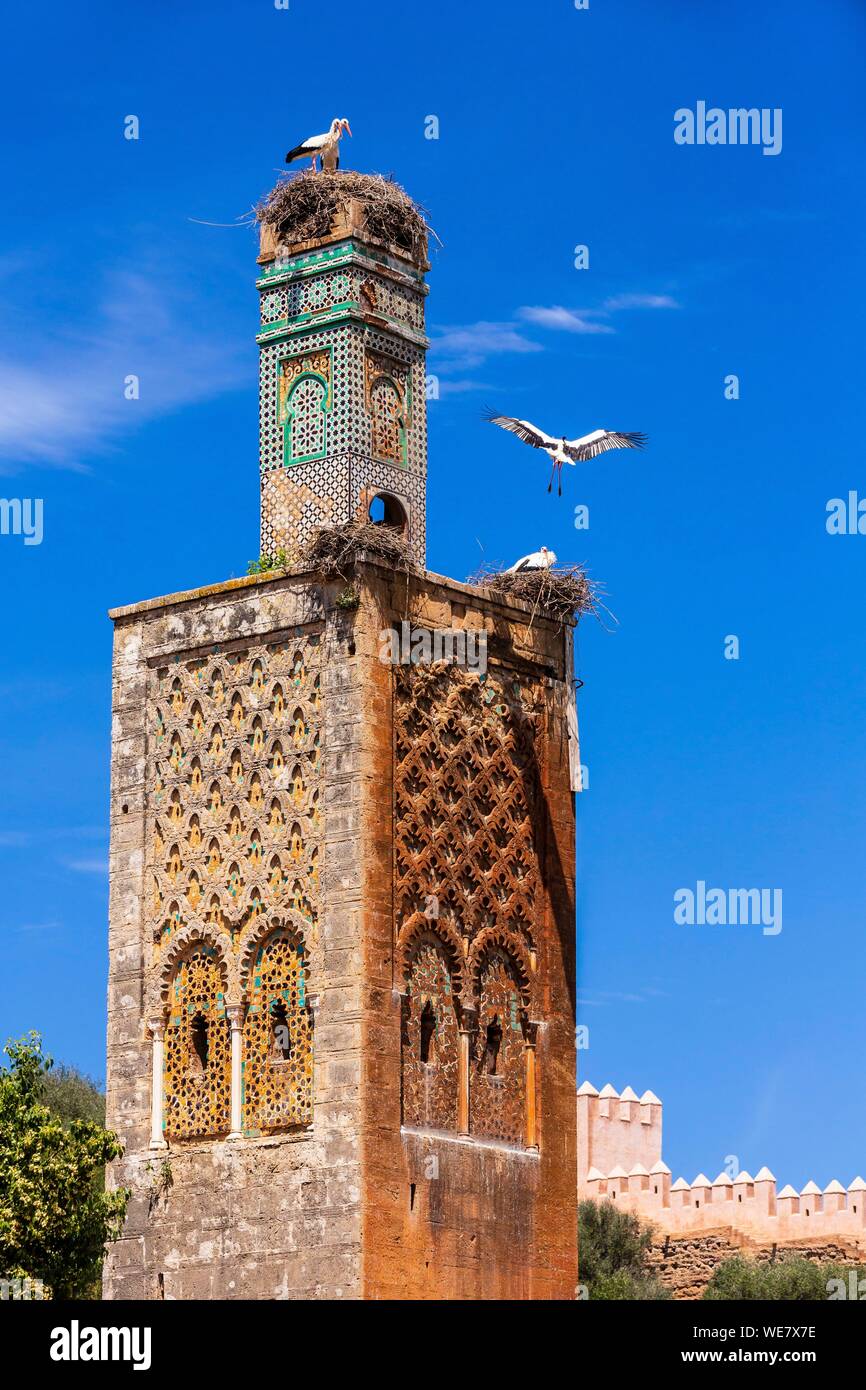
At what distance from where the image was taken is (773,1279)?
4591cm

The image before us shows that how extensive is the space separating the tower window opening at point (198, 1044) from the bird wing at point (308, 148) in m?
8.19

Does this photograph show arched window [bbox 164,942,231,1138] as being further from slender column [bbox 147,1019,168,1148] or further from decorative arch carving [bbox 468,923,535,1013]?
decorative arch carving [bbox 468,923,535,1013]

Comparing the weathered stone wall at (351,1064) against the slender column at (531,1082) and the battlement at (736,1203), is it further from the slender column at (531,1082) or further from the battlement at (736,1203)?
the battlement at (736,1203)

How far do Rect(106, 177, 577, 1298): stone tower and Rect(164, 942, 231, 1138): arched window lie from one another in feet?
0.09

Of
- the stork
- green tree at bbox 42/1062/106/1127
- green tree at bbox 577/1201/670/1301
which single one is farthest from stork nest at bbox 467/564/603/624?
green tree at bbox 577/1201/670/1301

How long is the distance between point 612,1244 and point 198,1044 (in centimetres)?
2461

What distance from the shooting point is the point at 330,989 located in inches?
993

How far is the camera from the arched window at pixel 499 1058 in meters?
26.4

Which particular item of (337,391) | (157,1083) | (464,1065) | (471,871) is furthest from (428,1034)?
(337,391)

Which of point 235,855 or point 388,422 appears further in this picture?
point 388,422

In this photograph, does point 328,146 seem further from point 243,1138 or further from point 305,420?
point 243,1138

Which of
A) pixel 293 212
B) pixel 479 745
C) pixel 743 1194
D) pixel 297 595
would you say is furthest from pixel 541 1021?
pixel 743 1194
